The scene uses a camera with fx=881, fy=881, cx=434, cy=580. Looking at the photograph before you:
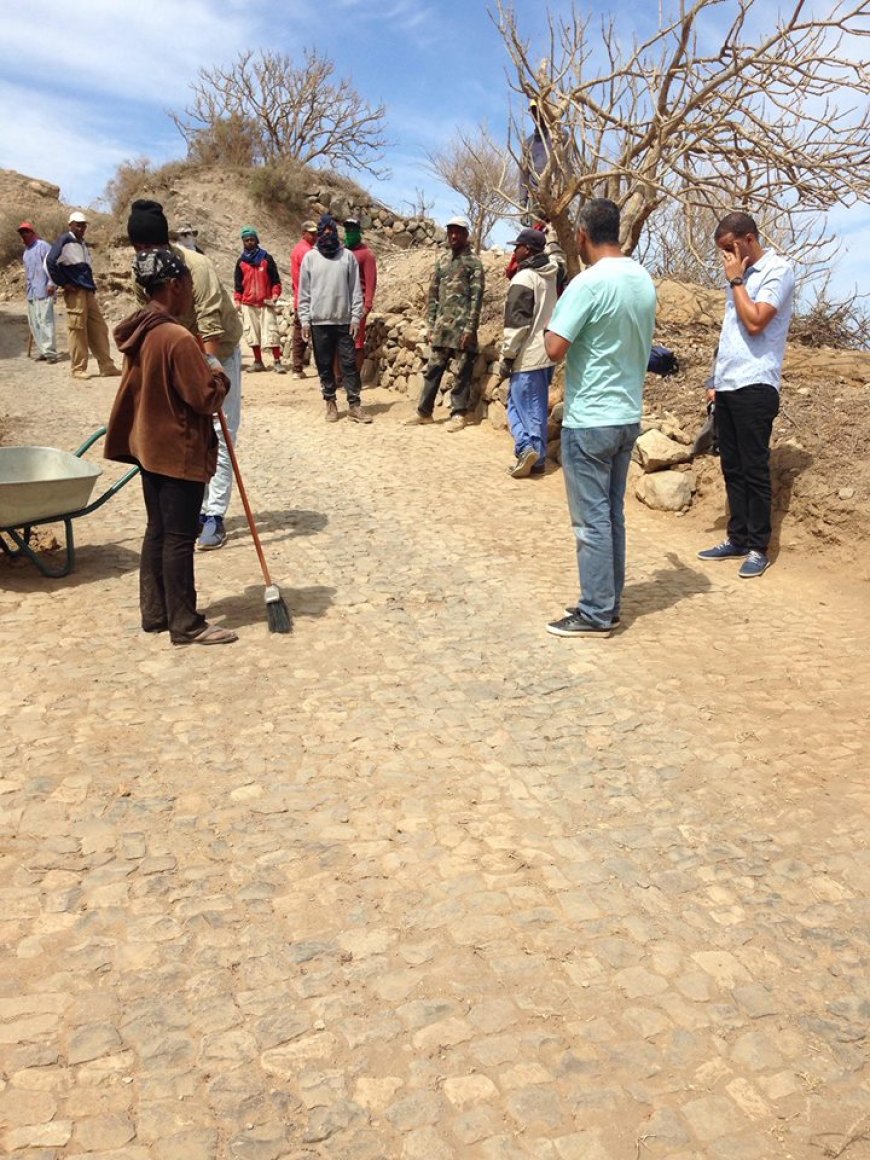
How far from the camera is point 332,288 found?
8.82m

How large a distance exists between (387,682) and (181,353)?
69.4 inches

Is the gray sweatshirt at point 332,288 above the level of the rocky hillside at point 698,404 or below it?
above

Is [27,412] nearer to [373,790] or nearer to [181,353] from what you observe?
[181,353]

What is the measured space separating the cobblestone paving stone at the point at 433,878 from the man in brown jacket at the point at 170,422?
1.22 ft

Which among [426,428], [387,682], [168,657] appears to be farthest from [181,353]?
[426,428]

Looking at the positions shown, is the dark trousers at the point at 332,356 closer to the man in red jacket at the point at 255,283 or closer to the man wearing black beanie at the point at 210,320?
the man in red jacket at the point at 255,283

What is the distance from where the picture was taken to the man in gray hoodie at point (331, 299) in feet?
29.1

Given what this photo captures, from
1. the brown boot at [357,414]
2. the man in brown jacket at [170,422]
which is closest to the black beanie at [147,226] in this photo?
the man in brown jacket at [170,422]

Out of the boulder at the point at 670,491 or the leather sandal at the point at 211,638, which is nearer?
the leather sandal at the point at 211,638

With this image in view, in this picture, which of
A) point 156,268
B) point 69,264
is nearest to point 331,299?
point 69,264

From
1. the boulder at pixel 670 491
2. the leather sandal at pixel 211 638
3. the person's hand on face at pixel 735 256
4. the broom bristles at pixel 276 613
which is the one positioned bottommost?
the leather sandal at pixel 211 638

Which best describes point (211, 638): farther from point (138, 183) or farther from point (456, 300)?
point (138, 183)

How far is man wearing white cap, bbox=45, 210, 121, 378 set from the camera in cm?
1094

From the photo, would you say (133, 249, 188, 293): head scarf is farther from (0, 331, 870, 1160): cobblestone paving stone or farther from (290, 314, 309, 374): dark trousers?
(290, 314, 309, 374): dark trousers
